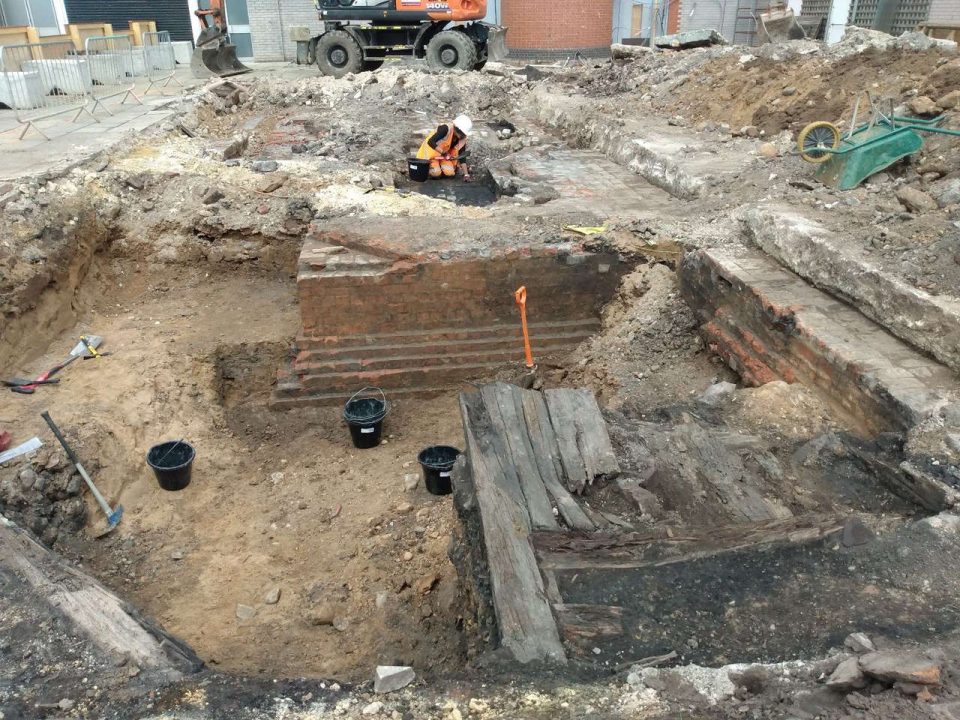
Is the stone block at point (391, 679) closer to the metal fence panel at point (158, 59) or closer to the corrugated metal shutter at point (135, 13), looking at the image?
the metal fence panel at point (158, 59)

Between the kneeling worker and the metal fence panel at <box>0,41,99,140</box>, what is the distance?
581 centimetres

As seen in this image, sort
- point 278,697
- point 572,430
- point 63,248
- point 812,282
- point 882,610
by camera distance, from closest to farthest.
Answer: point 278,697, point 882,610, point 572,430, point 812,282, point 63,248

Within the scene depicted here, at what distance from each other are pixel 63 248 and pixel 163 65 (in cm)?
1312

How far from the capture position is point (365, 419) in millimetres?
5297

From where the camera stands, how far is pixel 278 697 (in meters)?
2.18

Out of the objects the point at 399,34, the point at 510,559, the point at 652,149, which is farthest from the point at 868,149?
the point at 399,34

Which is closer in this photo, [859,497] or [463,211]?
[859,497]

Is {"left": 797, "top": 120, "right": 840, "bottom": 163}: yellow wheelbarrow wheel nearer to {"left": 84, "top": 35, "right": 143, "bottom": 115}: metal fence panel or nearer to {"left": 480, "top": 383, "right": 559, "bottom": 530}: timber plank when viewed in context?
{"left": 480, "top": 383, "right": 559, "bottom": 530}: timber plank

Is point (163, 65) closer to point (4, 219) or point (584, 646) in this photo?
point (4, 219)

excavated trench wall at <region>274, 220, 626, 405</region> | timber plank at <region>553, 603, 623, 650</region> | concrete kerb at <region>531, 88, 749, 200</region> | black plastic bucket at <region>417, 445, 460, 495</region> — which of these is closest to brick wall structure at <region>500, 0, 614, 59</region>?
concrete kerb at <region>531, 88, 749, 200</region>

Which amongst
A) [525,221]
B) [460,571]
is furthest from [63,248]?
[460,571]

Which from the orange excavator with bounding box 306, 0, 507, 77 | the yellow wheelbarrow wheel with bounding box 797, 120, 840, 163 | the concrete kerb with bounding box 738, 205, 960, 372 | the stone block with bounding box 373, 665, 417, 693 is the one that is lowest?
the stone block with bounding box 373, 665, 417, 693

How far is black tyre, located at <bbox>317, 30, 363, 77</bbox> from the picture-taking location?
14250 mm

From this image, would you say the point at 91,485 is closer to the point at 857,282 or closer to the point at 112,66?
the point at 857,282
